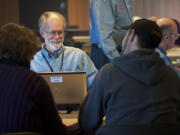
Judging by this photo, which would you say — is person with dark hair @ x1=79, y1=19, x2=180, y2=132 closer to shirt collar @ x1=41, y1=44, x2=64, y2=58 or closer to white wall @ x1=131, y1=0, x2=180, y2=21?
shirt collar @ x1=41, y1=44, x2=64, y2=58

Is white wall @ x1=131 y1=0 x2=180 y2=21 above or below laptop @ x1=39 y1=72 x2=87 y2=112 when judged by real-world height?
above

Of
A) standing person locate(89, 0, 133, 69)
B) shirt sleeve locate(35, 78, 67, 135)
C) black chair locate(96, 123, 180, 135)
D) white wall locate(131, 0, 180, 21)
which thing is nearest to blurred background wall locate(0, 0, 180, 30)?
white wall locate(131, 0, 180, 21)

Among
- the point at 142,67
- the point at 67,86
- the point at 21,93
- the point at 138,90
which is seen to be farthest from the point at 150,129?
the point at 67,86

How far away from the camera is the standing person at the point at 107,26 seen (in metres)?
2.92

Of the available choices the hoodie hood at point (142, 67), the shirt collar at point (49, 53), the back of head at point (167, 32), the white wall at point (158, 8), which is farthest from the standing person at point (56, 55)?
the white wall at point (158, 8)

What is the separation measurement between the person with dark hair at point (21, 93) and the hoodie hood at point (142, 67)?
0.41 meters

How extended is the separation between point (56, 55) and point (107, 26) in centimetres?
66

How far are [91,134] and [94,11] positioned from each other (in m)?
1.29

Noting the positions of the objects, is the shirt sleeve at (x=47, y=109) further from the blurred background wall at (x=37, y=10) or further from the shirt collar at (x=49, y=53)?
the blurred background wall at (x=37, y=10)

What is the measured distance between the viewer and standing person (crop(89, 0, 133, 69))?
2920 millimetres

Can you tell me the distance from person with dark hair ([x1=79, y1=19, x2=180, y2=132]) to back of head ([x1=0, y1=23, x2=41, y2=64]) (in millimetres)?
398

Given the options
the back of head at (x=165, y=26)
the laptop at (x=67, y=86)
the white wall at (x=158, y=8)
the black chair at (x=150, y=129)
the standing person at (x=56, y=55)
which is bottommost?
the black chair at (x=150, y=129)

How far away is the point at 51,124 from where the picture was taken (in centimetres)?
160

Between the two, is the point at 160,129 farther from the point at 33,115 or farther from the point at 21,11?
the point at 21,11
